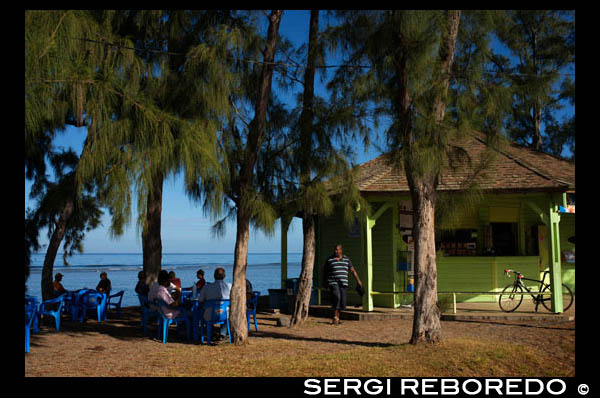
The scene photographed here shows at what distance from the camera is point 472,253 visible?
42.9 feet

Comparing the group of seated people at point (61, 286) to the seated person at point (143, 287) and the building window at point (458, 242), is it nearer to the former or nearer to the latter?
the seated person at point (143, 287)

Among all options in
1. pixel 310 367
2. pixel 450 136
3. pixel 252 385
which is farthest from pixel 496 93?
pixel 252 385

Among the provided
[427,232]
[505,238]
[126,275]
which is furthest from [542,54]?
[126,275]

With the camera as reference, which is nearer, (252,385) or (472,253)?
(252,385)

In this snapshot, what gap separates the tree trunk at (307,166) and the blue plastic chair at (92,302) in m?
3.90

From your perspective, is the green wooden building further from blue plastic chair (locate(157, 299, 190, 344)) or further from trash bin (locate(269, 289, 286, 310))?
blue plastic chair (locate(157, 299, 190, 344))

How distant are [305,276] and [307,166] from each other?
2.34 meters

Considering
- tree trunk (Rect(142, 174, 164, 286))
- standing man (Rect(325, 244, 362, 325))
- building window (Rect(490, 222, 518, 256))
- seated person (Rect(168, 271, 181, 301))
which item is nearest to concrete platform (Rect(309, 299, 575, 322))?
standing man (Rect(325, 244, 362, 325))

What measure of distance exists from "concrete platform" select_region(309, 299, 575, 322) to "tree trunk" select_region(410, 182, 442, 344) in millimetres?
3278

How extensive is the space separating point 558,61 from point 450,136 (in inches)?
543

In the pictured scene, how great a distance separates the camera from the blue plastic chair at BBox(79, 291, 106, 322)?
10.8 meters
